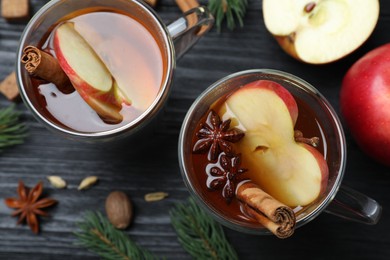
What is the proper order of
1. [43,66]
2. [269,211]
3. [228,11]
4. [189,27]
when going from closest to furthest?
[269,211], [43,66], [189,27], [228,11]


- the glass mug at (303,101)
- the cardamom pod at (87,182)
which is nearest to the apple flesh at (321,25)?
the glass mug at (303,101)

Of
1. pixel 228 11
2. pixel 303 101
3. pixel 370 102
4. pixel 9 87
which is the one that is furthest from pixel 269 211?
pixel 9 87

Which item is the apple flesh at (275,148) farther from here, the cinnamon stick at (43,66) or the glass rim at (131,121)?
the cinnamon stick at (43,66)

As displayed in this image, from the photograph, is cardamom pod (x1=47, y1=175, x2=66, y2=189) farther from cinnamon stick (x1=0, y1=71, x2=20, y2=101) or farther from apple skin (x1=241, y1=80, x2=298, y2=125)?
apple skin (x1=241, y1=80, x2=298, y2=125)

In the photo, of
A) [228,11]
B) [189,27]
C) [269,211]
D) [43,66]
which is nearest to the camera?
[269,211]

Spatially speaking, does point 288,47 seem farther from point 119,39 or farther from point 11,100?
point 11,100

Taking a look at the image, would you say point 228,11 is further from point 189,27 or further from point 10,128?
point 10,128

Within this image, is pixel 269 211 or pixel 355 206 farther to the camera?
pixel 355 206
